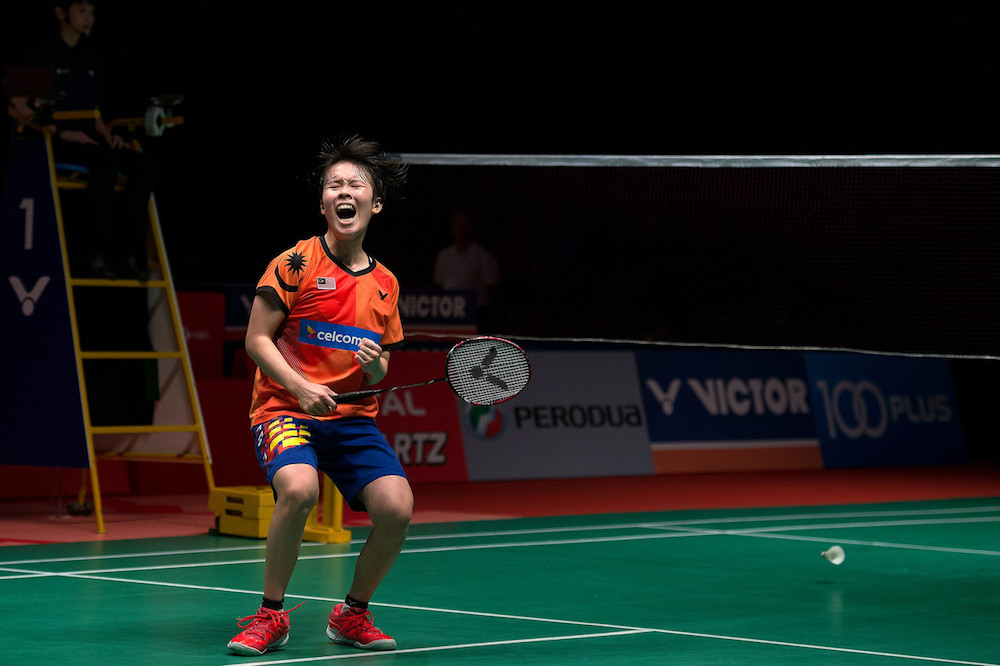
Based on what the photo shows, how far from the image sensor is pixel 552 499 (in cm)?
1362

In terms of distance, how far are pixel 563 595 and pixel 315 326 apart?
2.48 meters

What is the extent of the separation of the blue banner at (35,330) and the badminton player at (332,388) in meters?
→ 4.61

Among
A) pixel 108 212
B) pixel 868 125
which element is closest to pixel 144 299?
pixel 108 212

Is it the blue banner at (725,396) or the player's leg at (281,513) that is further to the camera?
the blue banner at (725,396)

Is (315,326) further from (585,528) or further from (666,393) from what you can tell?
(666,393)

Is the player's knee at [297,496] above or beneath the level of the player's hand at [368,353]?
beneath

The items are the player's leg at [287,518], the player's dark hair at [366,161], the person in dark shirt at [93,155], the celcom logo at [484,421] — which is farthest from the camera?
the celcom logo at [484,421]

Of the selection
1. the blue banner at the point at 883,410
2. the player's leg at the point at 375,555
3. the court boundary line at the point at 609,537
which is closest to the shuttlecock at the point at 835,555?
the court boundary line at the point at 609,537

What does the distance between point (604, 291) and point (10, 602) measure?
6.03 meters

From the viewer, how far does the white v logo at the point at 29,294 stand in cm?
1068

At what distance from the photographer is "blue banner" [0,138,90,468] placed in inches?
413

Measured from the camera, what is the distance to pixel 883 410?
1762cm

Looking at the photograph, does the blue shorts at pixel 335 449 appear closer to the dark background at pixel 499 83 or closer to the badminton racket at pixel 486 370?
the badminton racket at pixel 486 370

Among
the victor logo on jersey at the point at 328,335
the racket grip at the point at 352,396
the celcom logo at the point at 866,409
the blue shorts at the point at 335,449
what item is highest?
the victor logo on jersey at the point at 328,335
